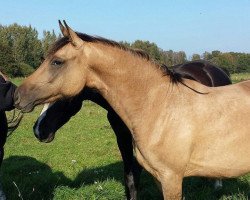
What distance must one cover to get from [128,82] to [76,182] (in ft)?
10.8

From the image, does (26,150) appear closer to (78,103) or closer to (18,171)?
(18,171)

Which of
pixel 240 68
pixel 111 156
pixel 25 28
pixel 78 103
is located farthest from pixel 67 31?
pixel 240 68

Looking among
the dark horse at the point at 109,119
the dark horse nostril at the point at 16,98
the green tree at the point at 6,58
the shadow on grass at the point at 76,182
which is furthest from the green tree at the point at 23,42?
the dark horse nostril at the point at 16,98

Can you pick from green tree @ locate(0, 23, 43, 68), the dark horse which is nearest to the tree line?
green tree @ locate(0, 23, 43, 68)

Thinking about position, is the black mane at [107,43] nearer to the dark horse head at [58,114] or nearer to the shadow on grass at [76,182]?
the dark horse head at [58,114]

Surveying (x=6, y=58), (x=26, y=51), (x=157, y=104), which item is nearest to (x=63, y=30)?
(x=157, y=104)

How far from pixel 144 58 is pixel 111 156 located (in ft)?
15.9

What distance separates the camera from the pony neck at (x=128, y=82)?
344 centimetres

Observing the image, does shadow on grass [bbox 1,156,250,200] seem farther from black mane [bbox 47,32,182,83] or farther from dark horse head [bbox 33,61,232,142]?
black mane [bbox 47,32,182,83]

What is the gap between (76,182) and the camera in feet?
20.4

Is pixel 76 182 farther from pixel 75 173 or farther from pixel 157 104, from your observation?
pixel 157 104

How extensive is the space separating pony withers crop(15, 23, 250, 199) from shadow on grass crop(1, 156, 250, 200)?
5.47 feet

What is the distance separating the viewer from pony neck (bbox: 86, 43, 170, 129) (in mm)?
3436

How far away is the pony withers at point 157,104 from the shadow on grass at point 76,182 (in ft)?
5.47
